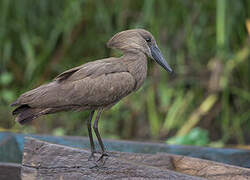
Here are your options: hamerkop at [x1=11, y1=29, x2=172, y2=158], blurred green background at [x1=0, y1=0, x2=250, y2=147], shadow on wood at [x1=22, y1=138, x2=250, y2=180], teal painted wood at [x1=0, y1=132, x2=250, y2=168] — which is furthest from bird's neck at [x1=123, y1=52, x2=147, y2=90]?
blurred green background at [x1=0, y1=0, x2=250, y2=147]

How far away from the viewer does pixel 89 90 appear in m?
2.19

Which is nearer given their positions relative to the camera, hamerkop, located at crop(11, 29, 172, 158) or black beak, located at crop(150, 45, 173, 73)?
hamerkop, located at crop(11, 29, 172, 158)

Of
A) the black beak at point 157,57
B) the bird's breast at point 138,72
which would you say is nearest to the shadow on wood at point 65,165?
the bird's breast at point 138,72

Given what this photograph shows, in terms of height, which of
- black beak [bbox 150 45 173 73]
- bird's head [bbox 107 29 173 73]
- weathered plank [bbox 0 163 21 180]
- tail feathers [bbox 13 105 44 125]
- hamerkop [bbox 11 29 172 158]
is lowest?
weathered plank [bbox 0 163 21 180]

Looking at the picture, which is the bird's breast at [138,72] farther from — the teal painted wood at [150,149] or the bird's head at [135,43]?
the teal painted wood at [150,149]

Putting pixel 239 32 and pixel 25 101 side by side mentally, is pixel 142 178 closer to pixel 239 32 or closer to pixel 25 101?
pixel 25 101

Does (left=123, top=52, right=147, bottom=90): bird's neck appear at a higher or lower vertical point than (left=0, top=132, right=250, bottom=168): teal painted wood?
higher

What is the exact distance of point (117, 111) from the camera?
4.71 m

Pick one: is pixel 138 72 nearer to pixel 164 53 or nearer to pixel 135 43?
pixel 135 43

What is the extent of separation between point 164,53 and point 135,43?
1879 mm

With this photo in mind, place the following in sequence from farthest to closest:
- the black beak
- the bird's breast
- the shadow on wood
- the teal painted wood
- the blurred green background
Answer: the blurred green background
the teal painted wood
the black beak
the bird's breast
the shadow on wood

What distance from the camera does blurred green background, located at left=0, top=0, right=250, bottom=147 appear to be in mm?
4105

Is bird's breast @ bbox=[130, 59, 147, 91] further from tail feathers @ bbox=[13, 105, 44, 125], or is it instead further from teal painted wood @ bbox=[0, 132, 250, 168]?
teal painted wood @ bbox=[0, 132, 250, 168]

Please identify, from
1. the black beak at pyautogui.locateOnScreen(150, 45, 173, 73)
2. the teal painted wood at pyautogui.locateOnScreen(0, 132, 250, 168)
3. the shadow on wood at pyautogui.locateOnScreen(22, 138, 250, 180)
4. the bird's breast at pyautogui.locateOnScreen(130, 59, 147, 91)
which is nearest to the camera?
the shadow on wood at pyautogui.locateOnScreen(22, 138, 250, 180)
